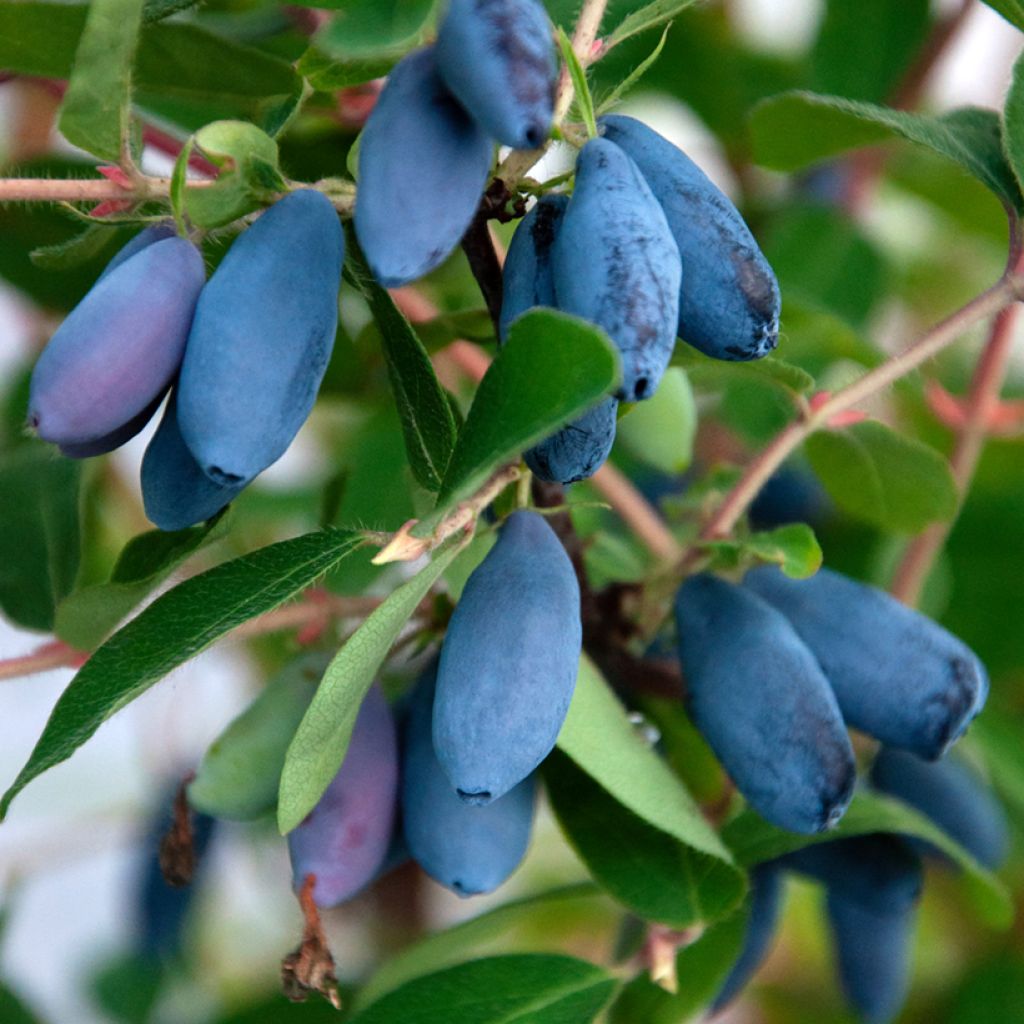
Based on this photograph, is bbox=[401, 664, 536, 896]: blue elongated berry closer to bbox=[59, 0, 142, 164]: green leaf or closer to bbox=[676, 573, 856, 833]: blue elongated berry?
bbox=[676, 573, 856, 833]: blue elongated berry

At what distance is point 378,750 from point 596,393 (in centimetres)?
21

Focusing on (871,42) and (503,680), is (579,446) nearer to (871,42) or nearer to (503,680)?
(503,680)

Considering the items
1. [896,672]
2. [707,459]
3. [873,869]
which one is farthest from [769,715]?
[707,459]

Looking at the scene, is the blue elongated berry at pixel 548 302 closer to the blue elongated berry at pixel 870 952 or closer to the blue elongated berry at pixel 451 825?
the blue elongated berry at pixel 451 825

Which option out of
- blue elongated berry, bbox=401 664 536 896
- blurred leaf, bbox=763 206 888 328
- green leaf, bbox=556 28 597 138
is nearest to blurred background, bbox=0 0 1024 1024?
blurred leaf, bbox=763 206 888 328

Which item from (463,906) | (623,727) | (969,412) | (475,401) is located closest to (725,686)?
(623,727)

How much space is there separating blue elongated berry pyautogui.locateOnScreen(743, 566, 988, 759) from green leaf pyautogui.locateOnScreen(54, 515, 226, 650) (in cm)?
22

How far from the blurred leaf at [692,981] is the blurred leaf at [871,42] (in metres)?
0.57

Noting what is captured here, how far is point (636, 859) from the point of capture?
546 millimetres

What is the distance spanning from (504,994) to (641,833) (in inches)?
3.2

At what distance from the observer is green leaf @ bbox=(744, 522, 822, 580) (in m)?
0.50

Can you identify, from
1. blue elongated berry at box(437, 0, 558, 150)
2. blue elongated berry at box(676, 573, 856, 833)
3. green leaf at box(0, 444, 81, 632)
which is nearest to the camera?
blue elongated berry at box(437, 0, 558, 150)

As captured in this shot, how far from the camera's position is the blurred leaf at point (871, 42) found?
3.08 feet

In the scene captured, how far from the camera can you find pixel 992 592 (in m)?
0.89
